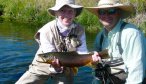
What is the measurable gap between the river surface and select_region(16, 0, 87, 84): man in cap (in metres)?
2.61

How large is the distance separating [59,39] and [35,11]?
14.4m

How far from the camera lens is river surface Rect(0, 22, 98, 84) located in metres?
9.77

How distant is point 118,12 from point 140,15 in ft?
42.6

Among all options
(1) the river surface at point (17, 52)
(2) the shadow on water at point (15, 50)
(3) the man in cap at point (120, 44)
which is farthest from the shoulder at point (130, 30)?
(2) the shadow on water at point (15, 50)

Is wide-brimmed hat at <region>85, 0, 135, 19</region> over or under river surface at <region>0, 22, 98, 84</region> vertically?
over

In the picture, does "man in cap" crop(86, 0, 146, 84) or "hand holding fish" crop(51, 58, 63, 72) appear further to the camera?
"hand holding fish" crop(51, 58, 63, 72)

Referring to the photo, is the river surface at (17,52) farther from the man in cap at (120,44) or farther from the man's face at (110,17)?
the man's face at (110,17)

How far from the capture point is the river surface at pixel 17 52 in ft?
32.1

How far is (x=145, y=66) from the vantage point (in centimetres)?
514

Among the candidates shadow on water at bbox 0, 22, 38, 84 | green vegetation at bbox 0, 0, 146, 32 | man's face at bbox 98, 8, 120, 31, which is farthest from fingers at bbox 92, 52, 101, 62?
green vegetation at bbox 0, 0, 146, 32

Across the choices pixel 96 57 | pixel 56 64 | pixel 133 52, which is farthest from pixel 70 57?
pixel 133 52

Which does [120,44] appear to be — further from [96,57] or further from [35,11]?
Result: [35,11]

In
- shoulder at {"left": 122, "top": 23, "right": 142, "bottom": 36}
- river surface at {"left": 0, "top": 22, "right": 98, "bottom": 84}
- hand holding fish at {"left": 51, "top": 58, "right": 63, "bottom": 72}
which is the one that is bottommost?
river surface at {"left": 0, "top": 22, "right": 98, "bottom": 84}

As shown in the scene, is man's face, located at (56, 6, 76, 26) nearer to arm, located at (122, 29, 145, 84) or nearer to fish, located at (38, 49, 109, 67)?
fish, located at (38, 49, 109, 67)
